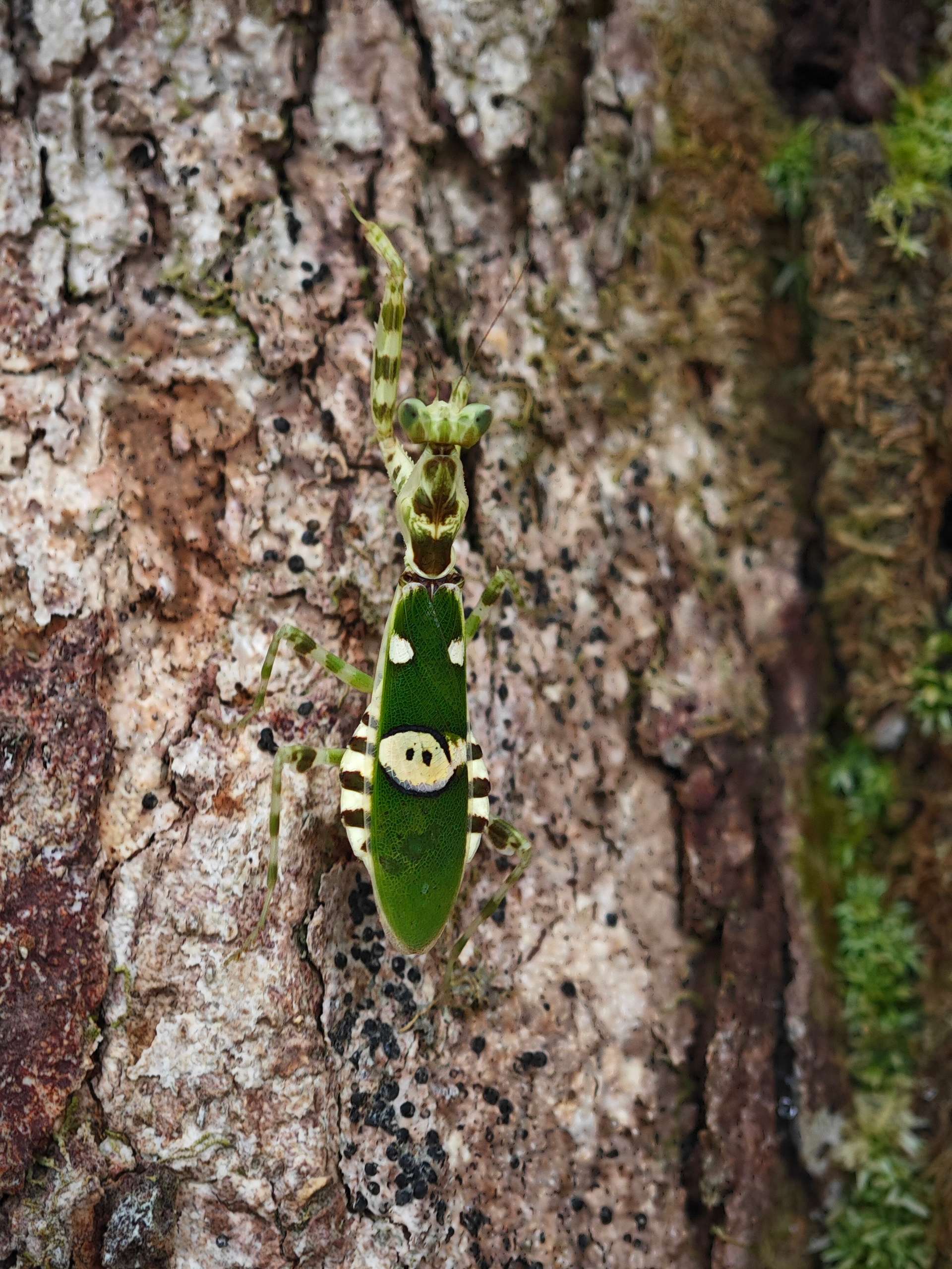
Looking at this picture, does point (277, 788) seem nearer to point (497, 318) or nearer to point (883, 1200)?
point (497, 318)

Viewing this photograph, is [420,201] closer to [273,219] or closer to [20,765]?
[273,219]

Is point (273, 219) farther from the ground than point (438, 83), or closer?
closer

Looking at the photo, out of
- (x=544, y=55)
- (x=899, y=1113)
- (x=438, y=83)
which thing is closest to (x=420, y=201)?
(x=438, y=83)

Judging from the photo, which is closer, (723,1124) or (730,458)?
(723,1124)

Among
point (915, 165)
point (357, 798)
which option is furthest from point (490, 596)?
point (915, 165)

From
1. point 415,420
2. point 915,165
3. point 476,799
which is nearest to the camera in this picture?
point 476,799

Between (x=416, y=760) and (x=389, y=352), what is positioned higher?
(x=389, y=352)

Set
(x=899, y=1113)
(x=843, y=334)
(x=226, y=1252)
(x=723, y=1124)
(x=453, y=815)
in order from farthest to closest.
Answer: (x=843, y=334), (x=899, y=1113), (x=723, y=1124), (x=453, y=815), (x=226, y=1252)

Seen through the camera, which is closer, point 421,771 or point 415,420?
point 421,771
